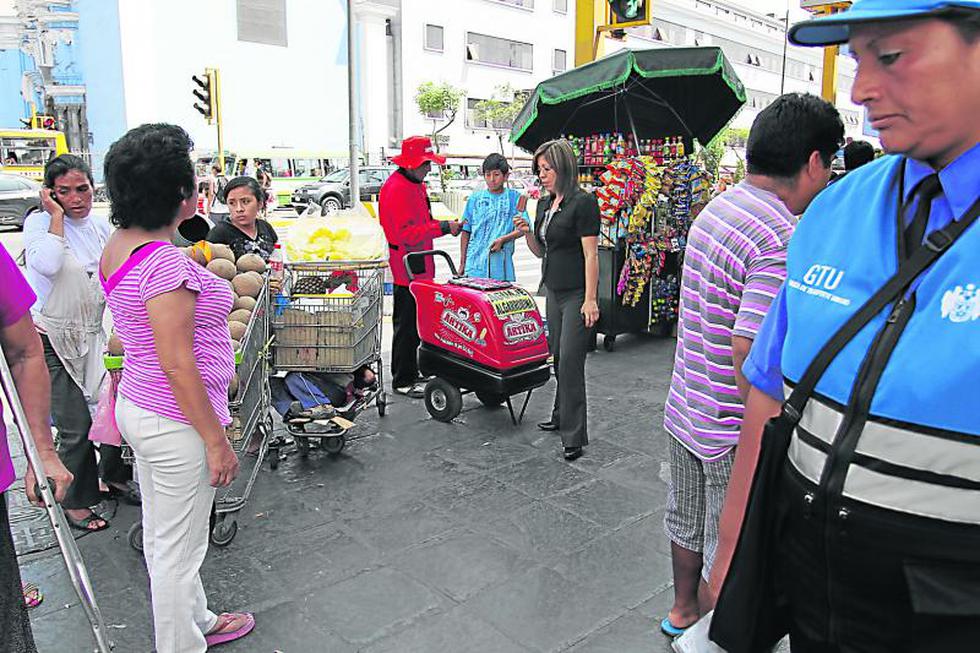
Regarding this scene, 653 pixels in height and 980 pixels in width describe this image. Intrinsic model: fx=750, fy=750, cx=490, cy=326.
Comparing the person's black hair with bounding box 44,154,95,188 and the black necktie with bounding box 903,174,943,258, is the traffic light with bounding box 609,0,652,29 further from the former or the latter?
the black necktie with bounding box 903,174,943,258

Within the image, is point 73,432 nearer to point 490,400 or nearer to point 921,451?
point 490,400

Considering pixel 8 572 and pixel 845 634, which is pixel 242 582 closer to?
pixel 8 572

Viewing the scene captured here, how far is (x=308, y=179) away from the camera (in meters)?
31.0

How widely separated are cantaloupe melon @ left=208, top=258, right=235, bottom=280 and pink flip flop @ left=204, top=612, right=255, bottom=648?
6.04 ft

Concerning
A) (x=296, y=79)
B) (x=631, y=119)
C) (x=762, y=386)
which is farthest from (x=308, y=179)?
(x=762, y=386)

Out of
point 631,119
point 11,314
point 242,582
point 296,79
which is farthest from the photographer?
point 296,79

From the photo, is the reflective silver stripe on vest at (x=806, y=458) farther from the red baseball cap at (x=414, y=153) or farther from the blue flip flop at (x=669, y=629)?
the red baseball cap at (x=414, y=153)

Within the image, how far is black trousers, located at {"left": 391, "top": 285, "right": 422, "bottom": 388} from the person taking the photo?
20.6 feet

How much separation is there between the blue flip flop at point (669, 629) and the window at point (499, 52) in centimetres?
5124

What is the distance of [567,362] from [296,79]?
45.3 meters

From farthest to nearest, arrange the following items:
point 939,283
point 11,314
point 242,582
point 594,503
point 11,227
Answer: point 11,227 < point 594,503 < point 242,582 < point 11,314 < point 939,283

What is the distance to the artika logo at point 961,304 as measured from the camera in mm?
1111

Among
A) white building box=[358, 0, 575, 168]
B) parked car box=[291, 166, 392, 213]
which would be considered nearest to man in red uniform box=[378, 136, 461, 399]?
parked car box=[291, 166, 392, 213]

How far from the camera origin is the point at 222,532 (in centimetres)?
376
